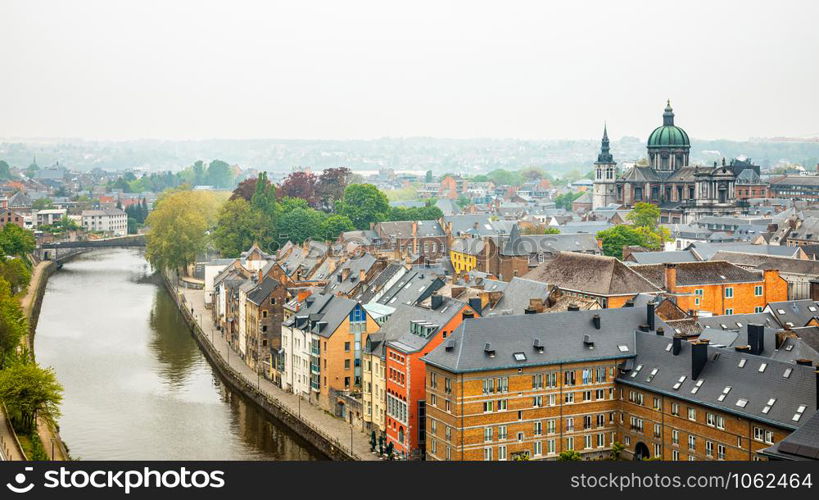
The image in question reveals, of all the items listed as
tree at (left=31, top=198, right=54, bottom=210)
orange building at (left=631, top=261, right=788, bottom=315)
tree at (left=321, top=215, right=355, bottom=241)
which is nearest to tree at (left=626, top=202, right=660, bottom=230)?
tree at (left=321, top=215, right=355, bottom=241)

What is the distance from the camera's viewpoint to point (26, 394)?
129 feet

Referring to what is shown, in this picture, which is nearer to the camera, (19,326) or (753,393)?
(753,393)

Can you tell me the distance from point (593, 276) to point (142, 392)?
68.5ft

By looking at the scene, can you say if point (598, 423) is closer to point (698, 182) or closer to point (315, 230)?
point (315, 230)

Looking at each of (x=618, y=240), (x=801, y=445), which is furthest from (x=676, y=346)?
(x=618, y=240)

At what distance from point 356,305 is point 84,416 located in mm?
12013

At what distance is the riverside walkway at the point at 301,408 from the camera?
39875 millimetres

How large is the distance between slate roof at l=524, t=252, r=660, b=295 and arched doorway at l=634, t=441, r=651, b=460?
1394 cm

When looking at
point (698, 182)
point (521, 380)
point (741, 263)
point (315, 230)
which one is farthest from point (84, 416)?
point (698, 182)

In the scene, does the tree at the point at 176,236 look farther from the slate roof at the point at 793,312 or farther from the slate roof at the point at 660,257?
the slate roof at the point at 793,312

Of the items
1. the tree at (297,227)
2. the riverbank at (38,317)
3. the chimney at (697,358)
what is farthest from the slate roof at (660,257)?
the tree at (297,227)

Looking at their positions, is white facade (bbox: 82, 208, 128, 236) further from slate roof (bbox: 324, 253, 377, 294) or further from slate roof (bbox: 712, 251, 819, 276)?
slate roof (bbox: 712, 251, 819, 276)

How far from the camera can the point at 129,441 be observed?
4244cm

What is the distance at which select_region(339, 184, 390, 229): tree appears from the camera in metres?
107
